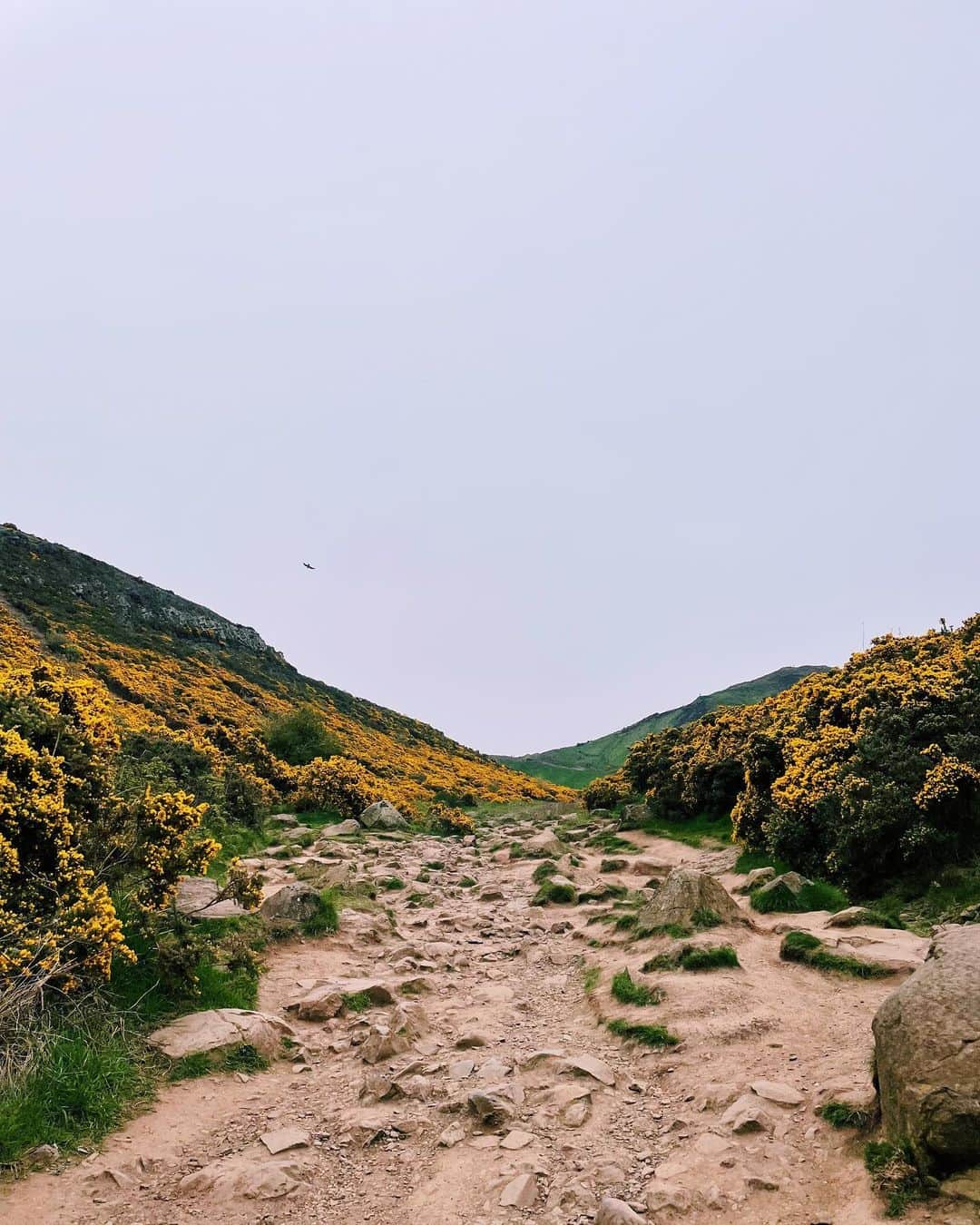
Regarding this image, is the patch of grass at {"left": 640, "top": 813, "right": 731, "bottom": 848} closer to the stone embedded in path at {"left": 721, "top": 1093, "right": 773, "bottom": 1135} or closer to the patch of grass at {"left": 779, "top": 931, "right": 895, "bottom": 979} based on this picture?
the patch of grass at {"left": 779, "top": 931, "right": 895, "bottom": 979}

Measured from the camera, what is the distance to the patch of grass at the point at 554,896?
15.7 metres

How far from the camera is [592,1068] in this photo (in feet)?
23.9

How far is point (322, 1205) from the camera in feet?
18.1

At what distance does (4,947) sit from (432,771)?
145 ft

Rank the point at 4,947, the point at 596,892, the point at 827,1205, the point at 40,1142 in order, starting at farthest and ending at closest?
the point at 596,892
the point at 4,947
the point at 40,1142
the point at 827,1205

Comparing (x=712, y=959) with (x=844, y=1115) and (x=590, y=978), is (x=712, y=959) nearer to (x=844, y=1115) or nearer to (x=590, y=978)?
(x=590, y=978)

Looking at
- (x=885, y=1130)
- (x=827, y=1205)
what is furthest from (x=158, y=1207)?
(x=885, y=1130)

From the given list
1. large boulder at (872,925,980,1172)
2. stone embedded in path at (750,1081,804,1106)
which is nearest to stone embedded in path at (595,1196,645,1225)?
stone embedded in path at (750,1081,804,1106)

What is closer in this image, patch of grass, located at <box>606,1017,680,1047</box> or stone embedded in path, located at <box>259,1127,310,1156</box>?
stone embedded in path, located at <box>259,1127,310,1156</box>

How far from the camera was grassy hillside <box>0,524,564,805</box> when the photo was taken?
32.2 metres

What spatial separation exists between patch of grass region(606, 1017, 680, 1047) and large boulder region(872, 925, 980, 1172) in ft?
9.39

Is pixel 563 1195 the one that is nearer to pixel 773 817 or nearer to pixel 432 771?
pixel 773 817

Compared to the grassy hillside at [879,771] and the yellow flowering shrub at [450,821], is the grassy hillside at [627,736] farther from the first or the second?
the grassy hillside at [879,771]

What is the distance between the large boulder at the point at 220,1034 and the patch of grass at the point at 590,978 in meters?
4.07
